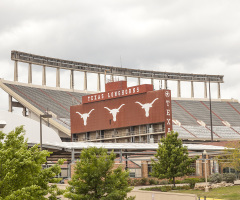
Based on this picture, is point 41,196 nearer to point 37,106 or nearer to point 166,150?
point 166,150

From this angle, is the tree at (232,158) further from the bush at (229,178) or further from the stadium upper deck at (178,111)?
the stadium upper deck at (178,111)

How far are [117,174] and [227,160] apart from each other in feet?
98.5

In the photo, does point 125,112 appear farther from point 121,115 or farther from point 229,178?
point 229,178

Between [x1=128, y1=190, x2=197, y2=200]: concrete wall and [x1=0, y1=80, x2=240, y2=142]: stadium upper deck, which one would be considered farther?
[x1=0, y1=80, x2=240, y2=142]: stadium upper deck

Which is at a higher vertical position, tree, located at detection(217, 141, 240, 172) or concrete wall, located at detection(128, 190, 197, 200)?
tree, located at detection(217, 141, 240, 172)

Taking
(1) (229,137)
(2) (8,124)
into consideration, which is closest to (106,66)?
(1) (229,137)

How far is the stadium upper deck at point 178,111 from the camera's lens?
10400cm

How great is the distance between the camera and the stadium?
5953 centimetres

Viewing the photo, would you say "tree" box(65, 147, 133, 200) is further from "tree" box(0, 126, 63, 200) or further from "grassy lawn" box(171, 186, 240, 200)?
"grassy lawn" box(171, 186, 240, 200)

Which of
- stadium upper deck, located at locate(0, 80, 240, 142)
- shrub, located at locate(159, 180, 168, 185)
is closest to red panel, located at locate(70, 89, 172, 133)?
stadium upper deck, located at locate(0, 80, 240, 142)

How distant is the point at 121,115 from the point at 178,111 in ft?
134

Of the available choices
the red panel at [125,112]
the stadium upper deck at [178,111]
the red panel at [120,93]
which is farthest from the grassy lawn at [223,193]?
the stadium upper deck at [178,111]

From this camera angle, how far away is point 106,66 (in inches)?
4887

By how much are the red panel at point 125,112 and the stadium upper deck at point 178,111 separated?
13686 mm
